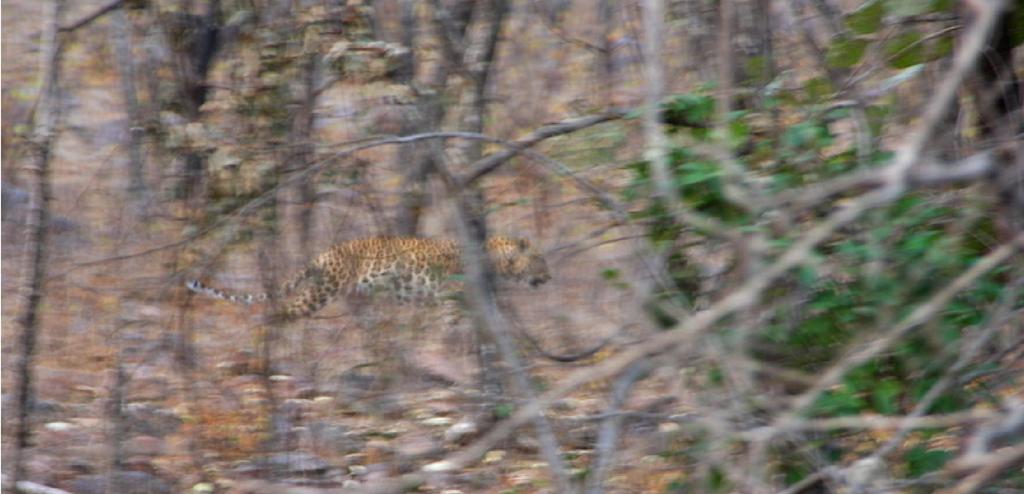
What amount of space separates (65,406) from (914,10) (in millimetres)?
4336

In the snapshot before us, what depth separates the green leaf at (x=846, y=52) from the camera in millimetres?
3781

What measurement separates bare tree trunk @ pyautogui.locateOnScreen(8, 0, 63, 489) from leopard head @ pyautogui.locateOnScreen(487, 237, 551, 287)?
5.49 ft

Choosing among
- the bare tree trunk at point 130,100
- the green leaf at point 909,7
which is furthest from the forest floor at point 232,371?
the green leaf at point 909,7

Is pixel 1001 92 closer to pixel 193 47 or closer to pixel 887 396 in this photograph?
pixel 887 396

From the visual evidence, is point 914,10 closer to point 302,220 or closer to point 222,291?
point 302,220

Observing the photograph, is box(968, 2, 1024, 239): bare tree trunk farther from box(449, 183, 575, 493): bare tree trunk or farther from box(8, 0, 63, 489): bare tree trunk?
box(8, 0, 63, 489): bare tree trunk

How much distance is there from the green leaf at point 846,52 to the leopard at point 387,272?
1.54m

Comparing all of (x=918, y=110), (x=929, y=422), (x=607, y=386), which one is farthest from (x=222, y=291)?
(x=929, y=422)

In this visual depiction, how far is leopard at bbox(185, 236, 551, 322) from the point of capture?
566cm

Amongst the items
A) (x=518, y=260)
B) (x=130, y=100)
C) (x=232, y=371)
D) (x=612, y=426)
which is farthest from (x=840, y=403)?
(x=130, y=100)

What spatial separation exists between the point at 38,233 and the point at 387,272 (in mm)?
2424

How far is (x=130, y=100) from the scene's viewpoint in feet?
19.0

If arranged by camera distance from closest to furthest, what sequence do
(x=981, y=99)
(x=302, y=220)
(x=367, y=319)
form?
(x=981, y=99) → (x=302, y=220) → (x=367, y=319)

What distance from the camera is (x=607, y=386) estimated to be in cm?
438
